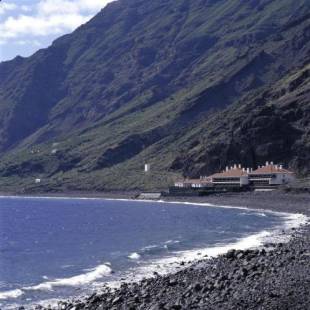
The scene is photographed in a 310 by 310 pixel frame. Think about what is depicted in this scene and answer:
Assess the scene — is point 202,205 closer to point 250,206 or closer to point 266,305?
point 250,206

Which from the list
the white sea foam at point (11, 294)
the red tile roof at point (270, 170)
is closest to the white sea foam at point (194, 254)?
the white sea foam at point (11, 294)

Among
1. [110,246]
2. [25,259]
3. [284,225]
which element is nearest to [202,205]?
[284,225]

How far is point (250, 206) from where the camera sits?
153m

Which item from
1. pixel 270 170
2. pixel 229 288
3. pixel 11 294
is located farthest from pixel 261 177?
pixel 229 288

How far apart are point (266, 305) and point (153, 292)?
406 inches

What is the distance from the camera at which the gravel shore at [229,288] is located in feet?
113

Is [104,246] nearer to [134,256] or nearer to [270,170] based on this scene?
[134,256]

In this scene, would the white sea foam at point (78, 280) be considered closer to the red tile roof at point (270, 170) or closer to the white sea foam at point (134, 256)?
the white sea foam at point (134, 256)

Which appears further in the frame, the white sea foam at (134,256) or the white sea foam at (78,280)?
the white sea foam at (134,256)

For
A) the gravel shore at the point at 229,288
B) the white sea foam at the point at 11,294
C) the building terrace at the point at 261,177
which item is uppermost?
the building terrace at the point at 261,177

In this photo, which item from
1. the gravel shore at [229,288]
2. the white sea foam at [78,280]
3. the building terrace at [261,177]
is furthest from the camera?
the building terrace at [261,177]

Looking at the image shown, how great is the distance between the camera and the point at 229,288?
125ft

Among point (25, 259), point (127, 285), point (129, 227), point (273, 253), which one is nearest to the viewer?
point (127, 285)

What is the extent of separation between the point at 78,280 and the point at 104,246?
30244mm
